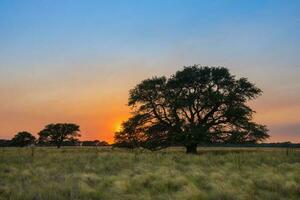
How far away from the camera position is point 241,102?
143ft

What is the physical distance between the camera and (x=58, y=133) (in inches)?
4491

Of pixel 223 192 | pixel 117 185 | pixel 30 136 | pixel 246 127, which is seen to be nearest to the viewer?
pixel 223 192

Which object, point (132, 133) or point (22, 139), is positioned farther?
point (22, 139)

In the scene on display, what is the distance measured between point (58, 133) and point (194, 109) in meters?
75.1

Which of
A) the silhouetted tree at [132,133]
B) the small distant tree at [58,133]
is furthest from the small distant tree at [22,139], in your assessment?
the silhouetted tree at [132,133]

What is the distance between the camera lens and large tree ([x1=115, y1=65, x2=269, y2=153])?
42.9 m

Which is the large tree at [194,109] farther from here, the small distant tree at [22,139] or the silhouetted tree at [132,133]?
the small distant tree at [22,139]

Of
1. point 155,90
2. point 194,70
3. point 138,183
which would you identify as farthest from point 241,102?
point 138,183

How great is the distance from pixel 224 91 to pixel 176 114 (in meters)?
5.01

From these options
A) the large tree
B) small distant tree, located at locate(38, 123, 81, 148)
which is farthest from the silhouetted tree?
small distant tree, located at locate(38, 123, 81, 148)

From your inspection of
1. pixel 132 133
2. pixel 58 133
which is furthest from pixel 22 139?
pixel 132 133

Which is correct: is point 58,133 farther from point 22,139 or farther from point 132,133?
point 132,133

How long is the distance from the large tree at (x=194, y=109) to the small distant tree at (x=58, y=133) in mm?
69764

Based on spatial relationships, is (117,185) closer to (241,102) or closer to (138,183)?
(138,183)
